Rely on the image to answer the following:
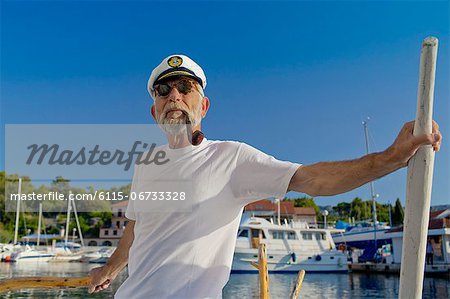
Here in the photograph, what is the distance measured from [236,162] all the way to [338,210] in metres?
89.4

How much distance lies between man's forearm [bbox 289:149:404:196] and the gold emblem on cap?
0.74m

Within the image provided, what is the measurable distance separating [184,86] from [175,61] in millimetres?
120

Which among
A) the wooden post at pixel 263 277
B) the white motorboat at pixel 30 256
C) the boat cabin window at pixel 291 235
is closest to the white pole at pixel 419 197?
the wooden post at pixel 263 277

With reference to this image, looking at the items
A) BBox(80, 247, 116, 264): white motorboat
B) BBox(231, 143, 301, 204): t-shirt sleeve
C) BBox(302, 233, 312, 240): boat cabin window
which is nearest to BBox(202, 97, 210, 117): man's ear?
BBox(231, 143, 301, 204): t-shirt sleeve

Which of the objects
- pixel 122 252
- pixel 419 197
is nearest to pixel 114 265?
pixel 122 252

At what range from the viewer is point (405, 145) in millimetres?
1320

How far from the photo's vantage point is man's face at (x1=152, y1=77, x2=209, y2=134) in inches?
75.9

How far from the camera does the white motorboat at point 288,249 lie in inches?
1225

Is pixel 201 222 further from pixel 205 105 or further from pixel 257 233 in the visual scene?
pixel 257 233

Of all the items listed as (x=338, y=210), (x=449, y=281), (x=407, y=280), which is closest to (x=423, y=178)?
(x=407, y=280)

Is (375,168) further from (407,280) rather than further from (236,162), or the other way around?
(236,162)

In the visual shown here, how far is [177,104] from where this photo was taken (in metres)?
1.92

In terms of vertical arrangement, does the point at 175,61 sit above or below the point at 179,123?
above

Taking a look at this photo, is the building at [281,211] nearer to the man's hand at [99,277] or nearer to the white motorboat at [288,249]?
the white motorboat at [288,249]
